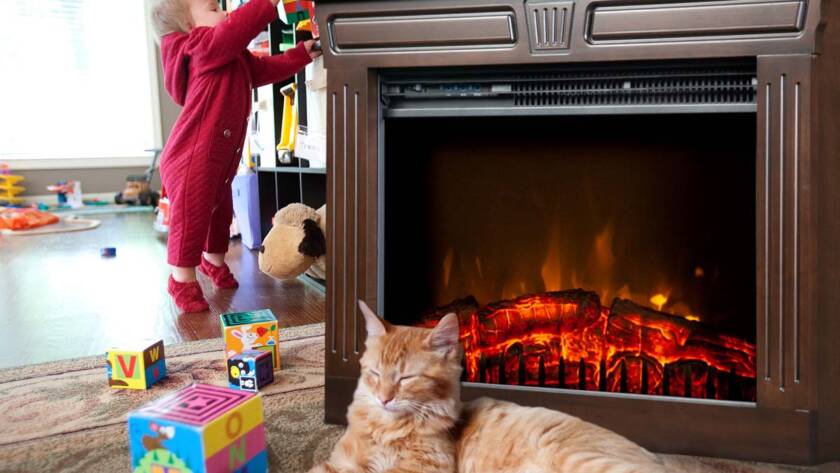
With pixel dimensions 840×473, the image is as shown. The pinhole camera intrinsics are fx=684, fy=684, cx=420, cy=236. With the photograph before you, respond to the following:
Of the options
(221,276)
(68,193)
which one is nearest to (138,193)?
(68,193)

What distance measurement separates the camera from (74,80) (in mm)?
6004

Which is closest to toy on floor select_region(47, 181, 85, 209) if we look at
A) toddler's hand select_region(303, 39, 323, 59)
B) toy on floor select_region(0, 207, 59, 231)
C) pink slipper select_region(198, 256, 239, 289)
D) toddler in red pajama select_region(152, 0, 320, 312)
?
toy on floor select_region(0, 207, 59, 231)

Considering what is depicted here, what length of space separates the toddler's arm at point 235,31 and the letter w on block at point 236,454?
5.13 feet

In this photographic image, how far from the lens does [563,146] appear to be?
1.40 m

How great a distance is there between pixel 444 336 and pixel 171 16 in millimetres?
1843

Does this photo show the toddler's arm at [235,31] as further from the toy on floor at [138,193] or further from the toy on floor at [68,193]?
the toy on floor at [68,193]

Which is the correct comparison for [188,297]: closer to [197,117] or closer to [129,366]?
[197,117]

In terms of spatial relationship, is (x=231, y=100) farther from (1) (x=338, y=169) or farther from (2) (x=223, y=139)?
(1) (x=338, y=169)

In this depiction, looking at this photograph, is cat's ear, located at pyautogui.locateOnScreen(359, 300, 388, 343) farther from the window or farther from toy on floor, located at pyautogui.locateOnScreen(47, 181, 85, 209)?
the window

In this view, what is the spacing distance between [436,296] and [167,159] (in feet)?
4.39

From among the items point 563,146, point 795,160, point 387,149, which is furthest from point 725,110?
point 387,149

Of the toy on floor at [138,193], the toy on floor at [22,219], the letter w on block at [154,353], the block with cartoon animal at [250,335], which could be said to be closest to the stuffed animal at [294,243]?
the block with cartoon animal at [250,335]

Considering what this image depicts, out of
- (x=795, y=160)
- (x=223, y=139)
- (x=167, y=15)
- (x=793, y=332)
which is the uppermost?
(x=167, y=15)

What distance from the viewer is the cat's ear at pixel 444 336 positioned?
1.04m
